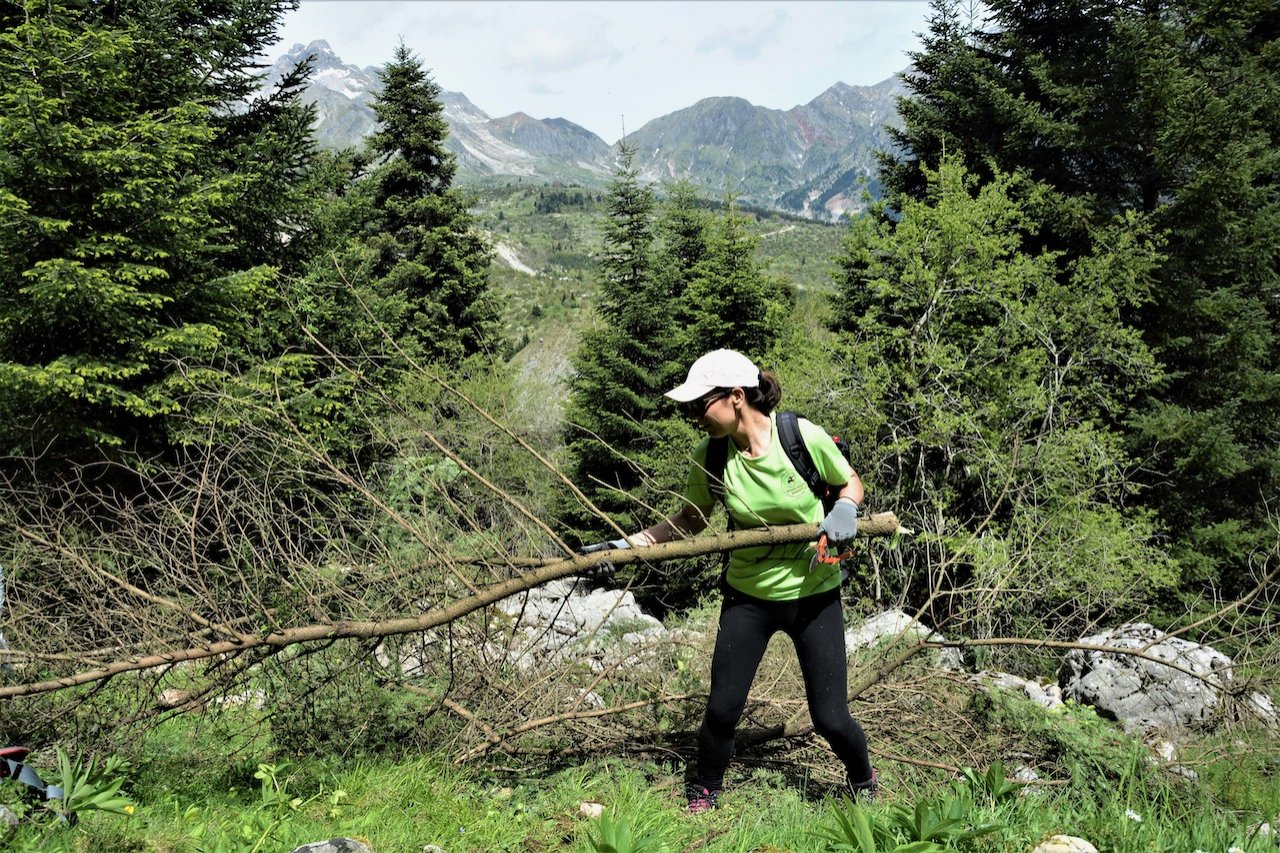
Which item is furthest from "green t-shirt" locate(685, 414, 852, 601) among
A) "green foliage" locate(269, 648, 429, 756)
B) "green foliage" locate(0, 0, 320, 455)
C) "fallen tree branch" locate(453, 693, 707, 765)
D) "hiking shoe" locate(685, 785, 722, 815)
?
"green foliage" locate(0, 0, 320, 455)

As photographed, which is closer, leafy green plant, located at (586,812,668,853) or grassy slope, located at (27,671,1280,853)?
leafy green plant, located at (586,812,668,853)

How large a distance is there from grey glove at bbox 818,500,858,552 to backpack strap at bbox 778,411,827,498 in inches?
6.6

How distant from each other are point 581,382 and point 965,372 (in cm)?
762

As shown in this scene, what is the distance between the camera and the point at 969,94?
1382cm

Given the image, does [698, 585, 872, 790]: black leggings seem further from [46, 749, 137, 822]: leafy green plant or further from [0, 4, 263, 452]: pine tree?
[0, 4, 263, 452]: pine tree

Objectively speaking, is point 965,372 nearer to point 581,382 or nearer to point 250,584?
point 581,382

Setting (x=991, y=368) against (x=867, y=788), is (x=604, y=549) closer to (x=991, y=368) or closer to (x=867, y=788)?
(x=867, y=788)

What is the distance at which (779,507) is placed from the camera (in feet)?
9.18

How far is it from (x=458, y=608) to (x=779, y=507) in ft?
4.69

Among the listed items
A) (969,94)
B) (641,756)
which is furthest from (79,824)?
(969,94)

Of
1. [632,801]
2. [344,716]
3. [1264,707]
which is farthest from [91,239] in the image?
[1264,707]

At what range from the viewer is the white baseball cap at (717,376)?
2.68 metres

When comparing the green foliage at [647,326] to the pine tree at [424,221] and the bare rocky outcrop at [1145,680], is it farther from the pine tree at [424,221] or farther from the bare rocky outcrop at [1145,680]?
the bare rocky outcrop at [1145,680]

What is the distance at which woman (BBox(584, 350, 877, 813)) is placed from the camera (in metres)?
2.74
